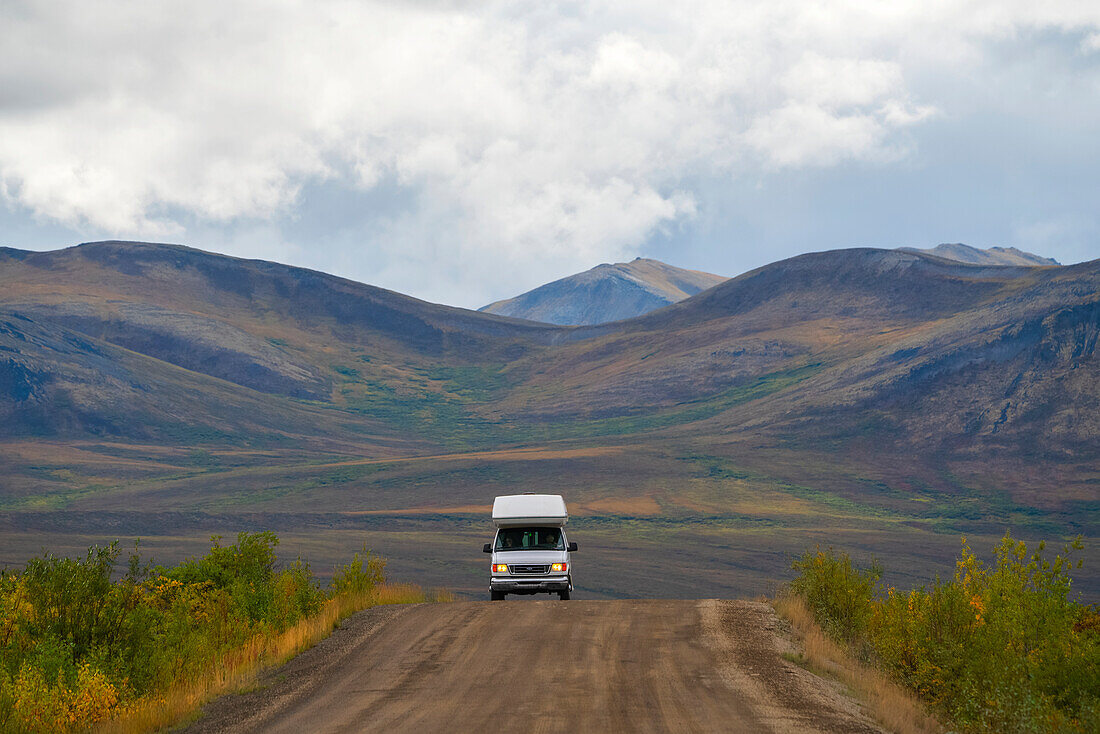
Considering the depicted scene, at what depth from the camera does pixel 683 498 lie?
106 meters

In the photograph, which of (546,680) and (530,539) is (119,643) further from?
(530,539)

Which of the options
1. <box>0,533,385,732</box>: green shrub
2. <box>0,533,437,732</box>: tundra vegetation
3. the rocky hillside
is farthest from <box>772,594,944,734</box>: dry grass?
the rocky hillside

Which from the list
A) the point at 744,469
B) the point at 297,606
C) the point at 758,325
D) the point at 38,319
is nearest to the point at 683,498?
the point at 744,469

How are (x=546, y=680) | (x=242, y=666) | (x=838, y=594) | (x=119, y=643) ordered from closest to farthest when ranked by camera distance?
(x=119, y=643)
(x=546, y=680)
(x=242, y=666)
(x=838, y=594)

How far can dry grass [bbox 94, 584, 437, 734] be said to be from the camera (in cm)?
1294

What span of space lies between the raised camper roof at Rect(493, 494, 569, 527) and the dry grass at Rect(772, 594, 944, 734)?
23.9 ft

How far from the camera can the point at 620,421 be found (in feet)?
484

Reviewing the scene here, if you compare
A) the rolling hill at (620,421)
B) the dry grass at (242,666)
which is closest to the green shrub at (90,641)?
the dry grass at (242,666)

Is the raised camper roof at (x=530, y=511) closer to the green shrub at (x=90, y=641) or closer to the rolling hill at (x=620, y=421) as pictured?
the green shrub at (x=90, y=641)

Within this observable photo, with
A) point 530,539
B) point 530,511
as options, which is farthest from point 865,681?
point 530,539

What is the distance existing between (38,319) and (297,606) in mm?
161690

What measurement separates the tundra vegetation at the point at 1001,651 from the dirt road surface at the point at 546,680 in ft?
4.19

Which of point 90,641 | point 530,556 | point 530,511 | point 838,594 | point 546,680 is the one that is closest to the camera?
point 90,641

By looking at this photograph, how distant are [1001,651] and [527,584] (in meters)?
14.1
